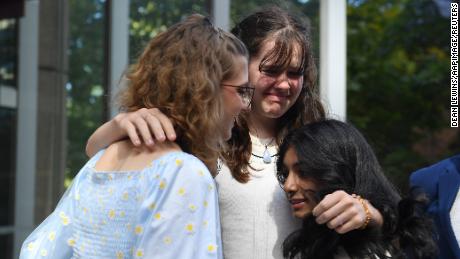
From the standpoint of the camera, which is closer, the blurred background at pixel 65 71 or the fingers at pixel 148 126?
the fingers at pixel 148 126

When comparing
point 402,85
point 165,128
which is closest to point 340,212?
point 165,128

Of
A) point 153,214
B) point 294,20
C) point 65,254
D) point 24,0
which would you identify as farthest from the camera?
point 24,0

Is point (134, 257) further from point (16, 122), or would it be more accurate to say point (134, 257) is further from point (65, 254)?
point (16, 122)

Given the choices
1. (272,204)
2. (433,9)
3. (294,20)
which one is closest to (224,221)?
(272,204)

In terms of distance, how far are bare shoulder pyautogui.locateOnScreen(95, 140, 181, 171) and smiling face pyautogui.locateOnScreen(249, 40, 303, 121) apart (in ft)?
2.13

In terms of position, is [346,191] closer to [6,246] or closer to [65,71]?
[65,71]

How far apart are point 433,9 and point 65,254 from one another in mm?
7461

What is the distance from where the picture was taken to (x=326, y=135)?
1.97 metres

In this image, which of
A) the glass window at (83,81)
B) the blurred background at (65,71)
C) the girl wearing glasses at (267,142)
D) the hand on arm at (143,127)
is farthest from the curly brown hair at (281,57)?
the glass window at (83,81)

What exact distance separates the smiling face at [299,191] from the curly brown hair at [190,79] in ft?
1.16

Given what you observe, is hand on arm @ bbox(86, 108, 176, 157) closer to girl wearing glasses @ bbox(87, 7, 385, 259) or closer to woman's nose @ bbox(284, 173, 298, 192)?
girl wearing glasses @ bbox(87, 7, 385, 259)

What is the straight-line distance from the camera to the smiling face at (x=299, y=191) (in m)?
1.93

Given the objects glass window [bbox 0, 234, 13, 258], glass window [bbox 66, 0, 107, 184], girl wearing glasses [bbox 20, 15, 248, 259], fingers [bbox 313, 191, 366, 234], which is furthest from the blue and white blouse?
glass window [bbox 0, 234, 13, 258]

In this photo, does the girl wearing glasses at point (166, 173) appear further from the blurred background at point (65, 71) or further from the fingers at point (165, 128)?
the blurred background at point (65, 71)
